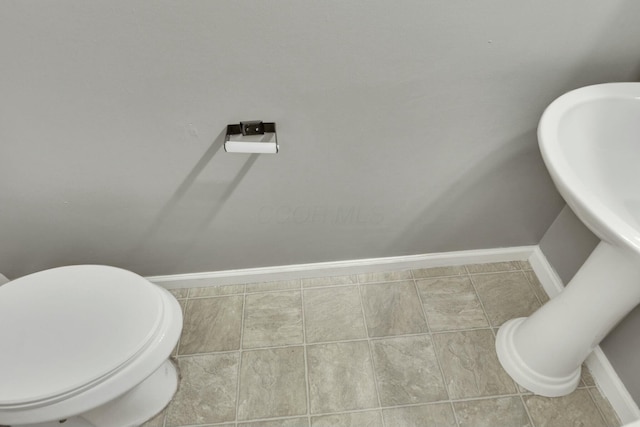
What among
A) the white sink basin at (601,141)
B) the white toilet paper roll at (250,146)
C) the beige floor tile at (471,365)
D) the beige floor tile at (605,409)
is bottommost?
the beige floor tile at (471,365)

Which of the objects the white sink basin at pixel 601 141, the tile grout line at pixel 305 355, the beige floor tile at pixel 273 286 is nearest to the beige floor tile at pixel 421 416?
the tile grout line at pixel 305 355

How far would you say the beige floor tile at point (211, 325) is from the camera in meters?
1.45

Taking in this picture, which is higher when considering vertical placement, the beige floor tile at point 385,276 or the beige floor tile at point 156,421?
the beige floor tile at point 385,276

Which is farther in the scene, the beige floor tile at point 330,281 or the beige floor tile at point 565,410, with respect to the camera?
the beige floor tile at point 330,281

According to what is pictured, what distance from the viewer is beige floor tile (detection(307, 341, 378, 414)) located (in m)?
1.31

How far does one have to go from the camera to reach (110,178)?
1.16 metres

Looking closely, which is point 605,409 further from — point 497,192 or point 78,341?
point 78,341

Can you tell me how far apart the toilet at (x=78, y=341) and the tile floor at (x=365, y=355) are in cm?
36

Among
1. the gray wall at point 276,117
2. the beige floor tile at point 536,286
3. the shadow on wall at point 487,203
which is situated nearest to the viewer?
the gray wall at point 276,117

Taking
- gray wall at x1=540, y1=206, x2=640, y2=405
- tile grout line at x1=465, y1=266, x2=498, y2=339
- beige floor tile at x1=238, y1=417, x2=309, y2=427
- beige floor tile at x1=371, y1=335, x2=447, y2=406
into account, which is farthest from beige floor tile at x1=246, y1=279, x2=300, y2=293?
gray wall at x1=540, y1=206, x2=640, y2=405

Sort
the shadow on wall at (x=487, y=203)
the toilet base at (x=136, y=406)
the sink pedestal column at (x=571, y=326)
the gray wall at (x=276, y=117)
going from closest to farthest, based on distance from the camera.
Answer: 1. the gray wall at (x=276, y=117)
2. the sink pedestal column at (x=571, y=326)
3. the toilet base at (x=136, y=406)
4. the shadow on wall at (x=487, y=203)

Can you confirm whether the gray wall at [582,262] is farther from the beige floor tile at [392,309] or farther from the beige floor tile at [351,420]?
the beige floor tile at [351,420]

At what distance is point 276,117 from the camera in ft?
3.48

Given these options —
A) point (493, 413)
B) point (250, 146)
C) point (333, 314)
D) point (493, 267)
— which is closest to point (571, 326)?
point (493, 413)
